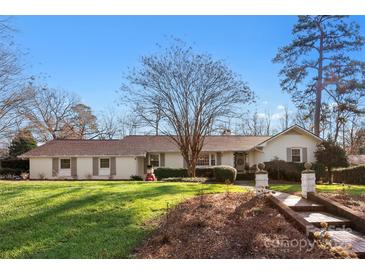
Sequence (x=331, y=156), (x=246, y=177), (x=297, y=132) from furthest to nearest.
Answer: (x=297, y=132)
(x=246, y=177)
(x=331, y=156)

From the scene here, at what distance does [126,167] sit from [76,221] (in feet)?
54.8

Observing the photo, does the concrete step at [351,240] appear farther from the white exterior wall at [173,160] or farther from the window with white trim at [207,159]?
the window with white trim at [207,159]

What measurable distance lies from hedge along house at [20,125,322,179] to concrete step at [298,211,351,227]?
14755mm

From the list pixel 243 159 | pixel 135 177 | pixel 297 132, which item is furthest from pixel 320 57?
pixel 135 177

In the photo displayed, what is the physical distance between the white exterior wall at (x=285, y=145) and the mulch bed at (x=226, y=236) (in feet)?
49.2

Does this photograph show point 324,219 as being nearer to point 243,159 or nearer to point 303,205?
point 303,205

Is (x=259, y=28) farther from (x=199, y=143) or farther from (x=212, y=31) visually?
(x=199, y=143)

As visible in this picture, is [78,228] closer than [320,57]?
Yes

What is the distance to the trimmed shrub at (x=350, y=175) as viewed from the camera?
18.9 metres

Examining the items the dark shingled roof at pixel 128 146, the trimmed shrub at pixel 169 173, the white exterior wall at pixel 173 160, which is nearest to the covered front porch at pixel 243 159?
the dark shingled roof at pixel 128 146

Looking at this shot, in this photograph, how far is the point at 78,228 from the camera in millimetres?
6539

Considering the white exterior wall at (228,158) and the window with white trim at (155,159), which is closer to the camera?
the window with white trim at (155,159)

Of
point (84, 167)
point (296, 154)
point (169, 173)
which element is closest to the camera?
point (169, 173)
